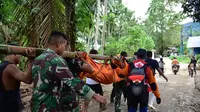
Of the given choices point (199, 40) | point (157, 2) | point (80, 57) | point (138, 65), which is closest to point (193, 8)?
point (138, 65)

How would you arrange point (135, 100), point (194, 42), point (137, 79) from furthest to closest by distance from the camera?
point (194, 42) < point (135, 100) < point (137, 79)

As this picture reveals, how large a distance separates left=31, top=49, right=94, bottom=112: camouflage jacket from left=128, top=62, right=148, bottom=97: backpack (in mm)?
2512

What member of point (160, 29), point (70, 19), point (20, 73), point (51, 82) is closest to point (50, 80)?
point (51, 82)

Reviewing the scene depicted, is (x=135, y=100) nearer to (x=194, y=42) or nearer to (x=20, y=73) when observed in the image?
(x=20, y=73)

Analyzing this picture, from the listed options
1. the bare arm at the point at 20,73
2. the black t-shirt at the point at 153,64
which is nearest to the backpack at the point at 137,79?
the black t-shirt at the point at 153,64

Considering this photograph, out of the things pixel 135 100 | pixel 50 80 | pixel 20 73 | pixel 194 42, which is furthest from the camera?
pixel 194 42

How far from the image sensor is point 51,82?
2.90 metres

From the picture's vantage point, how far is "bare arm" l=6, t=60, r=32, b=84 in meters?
3.05

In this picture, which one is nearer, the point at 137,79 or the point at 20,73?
the point at 20,73

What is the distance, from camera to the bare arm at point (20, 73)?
10.0 feet

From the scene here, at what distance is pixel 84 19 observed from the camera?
983cm

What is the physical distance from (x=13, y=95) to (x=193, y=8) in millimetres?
7764

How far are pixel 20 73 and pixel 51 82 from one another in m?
0.45

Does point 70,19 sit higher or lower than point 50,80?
higher
